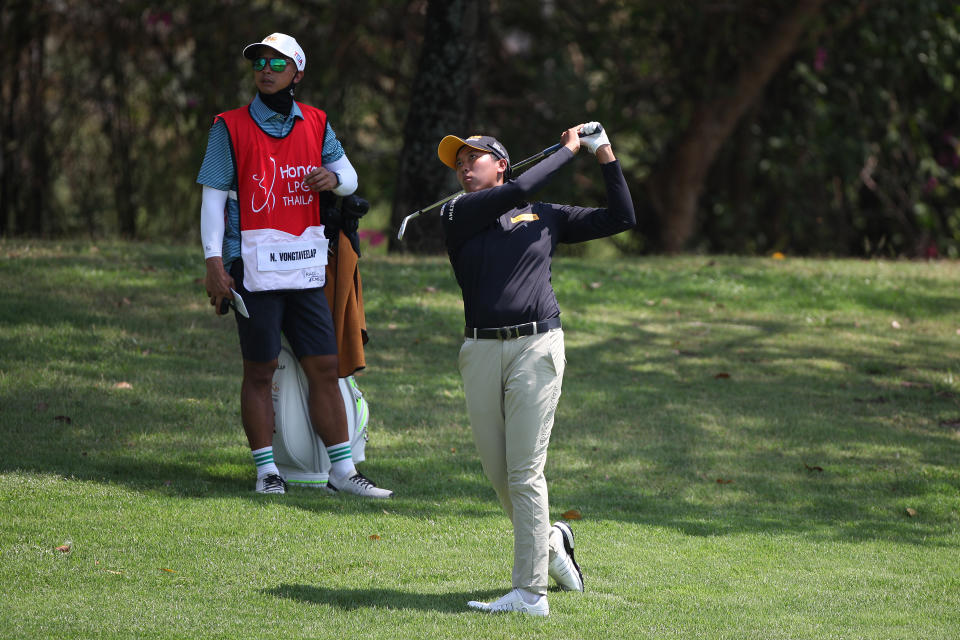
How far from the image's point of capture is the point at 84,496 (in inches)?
246

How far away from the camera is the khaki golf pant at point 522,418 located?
15.8ft

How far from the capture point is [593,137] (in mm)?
4926

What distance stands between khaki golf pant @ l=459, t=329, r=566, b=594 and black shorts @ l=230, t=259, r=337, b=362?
1.78 m

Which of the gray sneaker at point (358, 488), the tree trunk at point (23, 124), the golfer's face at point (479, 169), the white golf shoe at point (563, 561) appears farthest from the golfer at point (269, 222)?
the tree trunk at point (23, 124)

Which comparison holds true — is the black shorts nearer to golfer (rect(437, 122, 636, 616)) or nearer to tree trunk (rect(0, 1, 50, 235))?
golfer (rect(437, 122, 636, 616))

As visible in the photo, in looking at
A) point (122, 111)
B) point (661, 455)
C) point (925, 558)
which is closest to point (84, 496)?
point (661, 455)

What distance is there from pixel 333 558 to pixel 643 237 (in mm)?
15319

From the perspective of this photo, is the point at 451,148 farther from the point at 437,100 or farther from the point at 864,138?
the point at 864,138

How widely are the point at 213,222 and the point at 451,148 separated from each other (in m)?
1.68

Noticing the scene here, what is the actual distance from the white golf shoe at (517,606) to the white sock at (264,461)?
205cm

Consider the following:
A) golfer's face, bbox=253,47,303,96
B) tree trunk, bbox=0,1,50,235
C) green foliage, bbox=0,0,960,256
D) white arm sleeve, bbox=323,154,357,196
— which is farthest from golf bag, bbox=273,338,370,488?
tree trunk, bbox=0,1,50,235

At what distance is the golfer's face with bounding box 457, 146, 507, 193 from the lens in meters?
5.04

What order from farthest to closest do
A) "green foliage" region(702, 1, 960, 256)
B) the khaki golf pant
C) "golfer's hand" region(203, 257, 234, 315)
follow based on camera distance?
"green foliage" region(702, 1, 960, 256)
"golfer's hand" region(203, 257, 234, 315)
the khaki golf pant

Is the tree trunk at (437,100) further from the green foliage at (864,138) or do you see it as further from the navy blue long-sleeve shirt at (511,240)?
the navy blue long-sleeve shirt at (511,240)
